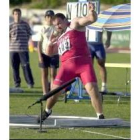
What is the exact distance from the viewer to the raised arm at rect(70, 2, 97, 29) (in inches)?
486

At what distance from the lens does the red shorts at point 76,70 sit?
12625mm

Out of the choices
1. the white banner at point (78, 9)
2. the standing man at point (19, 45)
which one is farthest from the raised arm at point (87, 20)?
the standing man at point (19, 45)

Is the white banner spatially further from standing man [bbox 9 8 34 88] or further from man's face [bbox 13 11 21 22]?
standing man [bbox 9 8 34 88]

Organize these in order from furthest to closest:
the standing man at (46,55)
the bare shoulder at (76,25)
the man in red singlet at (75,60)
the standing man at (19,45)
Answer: the standing man at (19,45)
the standing man at (46,55)
the bare shoulder at (76,25)
the man in red singlet at (75,60)

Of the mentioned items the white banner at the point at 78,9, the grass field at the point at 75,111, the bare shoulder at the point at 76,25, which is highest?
the white banner at the point at 78,9

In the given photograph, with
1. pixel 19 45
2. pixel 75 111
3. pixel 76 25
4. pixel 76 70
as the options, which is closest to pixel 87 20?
pixel 76 25

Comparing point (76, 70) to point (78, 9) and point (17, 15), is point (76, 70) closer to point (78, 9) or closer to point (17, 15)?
point (78, 9)

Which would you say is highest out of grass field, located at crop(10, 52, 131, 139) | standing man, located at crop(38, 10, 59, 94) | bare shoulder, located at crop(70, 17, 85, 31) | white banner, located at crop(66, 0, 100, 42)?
white banner, located at crop(66, 0, 100, 42)

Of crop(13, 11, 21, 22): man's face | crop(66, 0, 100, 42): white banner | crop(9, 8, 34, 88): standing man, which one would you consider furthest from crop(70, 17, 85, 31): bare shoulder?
crop(9, 8, 34, 88): standing man

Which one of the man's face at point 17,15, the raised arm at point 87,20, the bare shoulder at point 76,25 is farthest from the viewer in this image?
the man's face at point 17,15

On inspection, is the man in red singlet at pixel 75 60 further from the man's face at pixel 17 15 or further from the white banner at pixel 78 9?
the man's face at pixel 17 15

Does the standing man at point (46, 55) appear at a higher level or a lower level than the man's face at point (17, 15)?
lower

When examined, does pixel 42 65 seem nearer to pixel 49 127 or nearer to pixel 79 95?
pixel 79 95
